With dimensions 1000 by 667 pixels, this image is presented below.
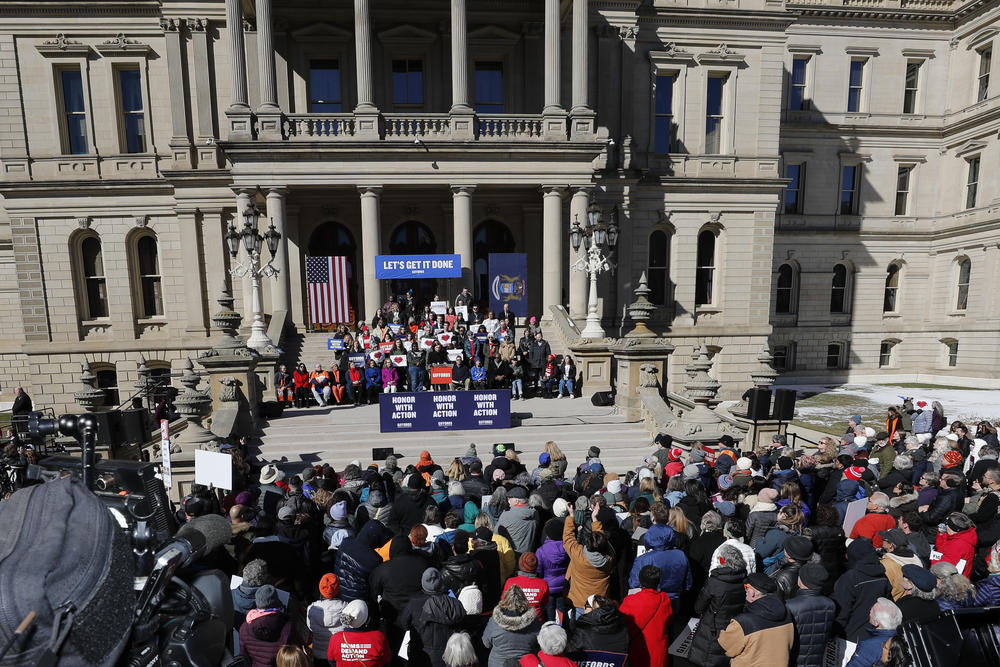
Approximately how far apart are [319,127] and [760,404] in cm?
1777

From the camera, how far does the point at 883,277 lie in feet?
104

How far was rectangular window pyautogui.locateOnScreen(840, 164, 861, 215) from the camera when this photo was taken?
3106 cm

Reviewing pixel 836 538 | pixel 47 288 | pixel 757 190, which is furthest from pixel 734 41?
pixel 47 288

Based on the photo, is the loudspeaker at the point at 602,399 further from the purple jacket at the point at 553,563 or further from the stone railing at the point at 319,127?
the stone railing at the point at 319,127

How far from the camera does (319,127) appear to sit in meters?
19.6

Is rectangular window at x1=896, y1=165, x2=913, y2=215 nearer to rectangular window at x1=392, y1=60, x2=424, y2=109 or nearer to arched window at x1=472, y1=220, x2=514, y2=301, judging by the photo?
arched window at x1=472, y1=220, x2=514, y2=301

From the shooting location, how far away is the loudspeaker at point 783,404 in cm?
1117

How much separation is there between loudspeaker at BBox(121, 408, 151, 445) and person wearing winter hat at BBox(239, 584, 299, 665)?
4.80 m

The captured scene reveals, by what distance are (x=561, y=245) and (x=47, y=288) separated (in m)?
22.4

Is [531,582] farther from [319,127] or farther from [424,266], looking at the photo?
[319,127]

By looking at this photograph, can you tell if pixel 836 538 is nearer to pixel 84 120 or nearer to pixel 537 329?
pixel 537 329

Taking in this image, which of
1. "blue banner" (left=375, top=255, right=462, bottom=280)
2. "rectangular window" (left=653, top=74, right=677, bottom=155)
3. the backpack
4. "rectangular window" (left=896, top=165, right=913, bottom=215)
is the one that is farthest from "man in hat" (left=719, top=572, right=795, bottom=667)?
"rectangular window" (left=896, top=165, right=913, bottom=215)

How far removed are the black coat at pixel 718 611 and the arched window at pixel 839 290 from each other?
32.6 m

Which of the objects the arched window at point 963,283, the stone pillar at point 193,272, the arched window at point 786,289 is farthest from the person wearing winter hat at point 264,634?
the arched window at point 963,283
